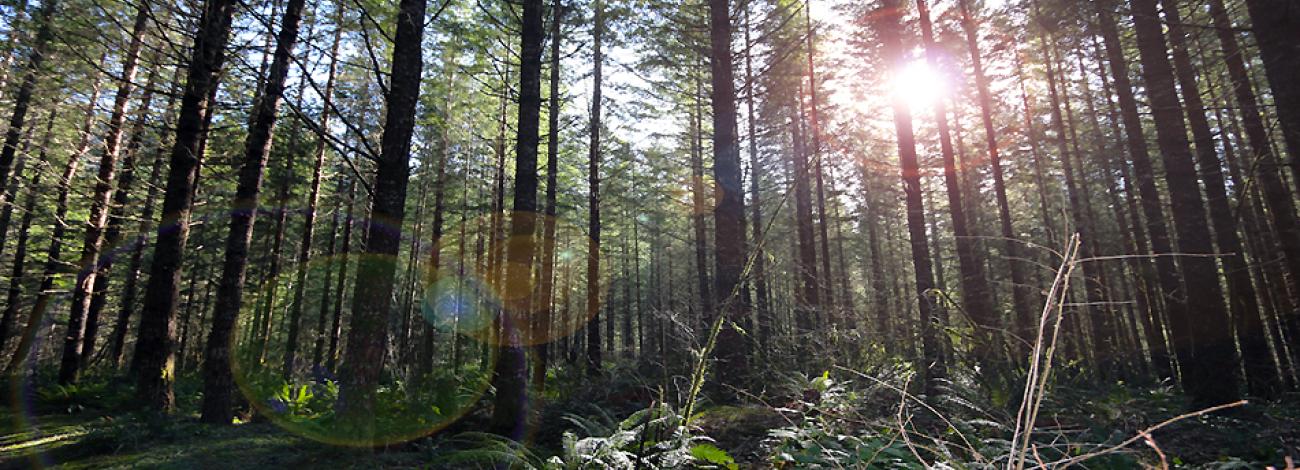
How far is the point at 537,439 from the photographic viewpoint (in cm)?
654

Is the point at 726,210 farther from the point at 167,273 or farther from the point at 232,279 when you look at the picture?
the point at 167,273

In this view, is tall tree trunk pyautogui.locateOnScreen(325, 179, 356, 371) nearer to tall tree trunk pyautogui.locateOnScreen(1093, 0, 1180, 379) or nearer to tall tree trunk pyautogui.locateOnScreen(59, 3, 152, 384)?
tall tree trunk pyautogui.locateOnScreen(59, 3, 152, 384)

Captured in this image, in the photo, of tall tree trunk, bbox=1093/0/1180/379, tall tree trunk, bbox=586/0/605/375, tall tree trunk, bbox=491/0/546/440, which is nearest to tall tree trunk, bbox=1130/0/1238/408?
tall tree trunk, bbox=1093/0/1180/379

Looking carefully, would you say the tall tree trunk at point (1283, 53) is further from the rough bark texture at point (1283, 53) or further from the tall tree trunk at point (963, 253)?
the tall tree trunk at point (963, 253)

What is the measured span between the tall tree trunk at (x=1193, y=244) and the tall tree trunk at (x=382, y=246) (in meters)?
8.43

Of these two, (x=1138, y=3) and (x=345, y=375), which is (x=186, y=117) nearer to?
(x=345, y=375)

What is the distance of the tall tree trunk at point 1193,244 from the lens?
22.6 ft

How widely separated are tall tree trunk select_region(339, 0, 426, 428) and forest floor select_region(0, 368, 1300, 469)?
24.6 inches

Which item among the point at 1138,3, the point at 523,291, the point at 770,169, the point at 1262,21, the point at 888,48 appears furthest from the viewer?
the point at 770,169

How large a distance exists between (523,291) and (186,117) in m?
5.71

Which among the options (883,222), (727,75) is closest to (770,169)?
(883,222)

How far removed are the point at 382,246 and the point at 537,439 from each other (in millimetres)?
3035

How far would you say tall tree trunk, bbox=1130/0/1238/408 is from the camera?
271 inches

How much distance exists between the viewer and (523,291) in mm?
7238
